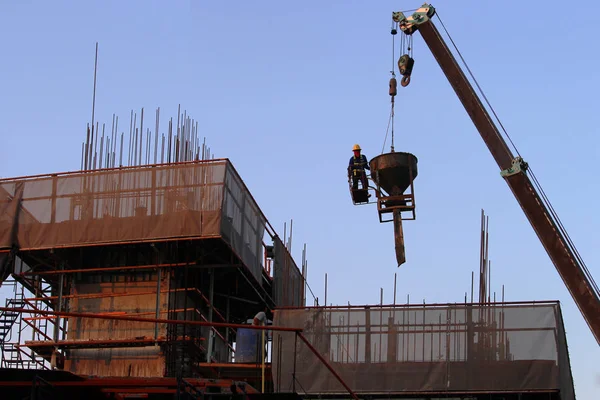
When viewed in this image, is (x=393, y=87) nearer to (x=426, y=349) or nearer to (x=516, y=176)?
(x=516, y=176)

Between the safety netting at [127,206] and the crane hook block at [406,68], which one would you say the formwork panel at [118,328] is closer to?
the safety netting at [127,206]

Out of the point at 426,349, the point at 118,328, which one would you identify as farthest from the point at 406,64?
the point at 118,328

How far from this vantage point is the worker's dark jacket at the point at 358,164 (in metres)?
30.2

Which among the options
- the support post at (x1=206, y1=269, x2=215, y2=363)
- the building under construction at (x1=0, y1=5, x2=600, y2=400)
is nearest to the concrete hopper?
the building under construction at (x1=0, y1=5, x2=600, y2=400)

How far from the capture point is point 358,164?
3028 centimetres

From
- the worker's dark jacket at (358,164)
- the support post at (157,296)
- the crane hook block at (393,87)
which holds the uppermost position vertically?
the crane hook block at (393,87)

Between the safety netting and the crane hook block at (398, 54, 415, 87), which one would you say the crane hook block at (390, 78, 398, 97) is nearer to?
the crane hook block at (398, 54, 415, 87)

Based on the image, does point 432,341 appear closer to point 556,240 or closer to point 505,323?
point 505,323

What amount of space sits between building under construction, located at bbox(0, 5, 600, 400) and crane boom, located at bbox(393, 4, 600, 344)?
4 cm

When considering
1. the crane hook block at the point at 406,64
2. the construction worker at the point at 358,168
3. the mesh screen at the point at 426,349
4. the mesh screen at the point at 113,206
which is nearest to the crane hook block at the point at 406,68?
the crane hook block at the point at 406,64

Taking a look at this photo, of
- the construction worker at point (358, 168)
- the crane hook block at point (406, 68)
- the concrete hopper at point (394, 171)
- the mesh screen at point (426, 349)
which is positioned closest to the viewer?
the mesh screen at point (426, 349)

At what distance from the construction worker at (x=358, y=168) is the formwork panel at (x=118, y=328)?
21.3 feet

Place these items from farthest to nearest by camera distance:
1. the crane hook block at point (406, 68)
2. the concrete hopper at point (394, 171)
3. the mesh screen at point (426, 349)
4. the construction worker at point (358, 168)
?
the crane hook block at point (406, 68), the construction worker at point (358, 168), the concrete hopper at point (394, 171), the mesh screen at point (426, 349)

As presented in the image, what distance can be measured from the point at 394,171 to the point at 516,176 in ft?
16.8
